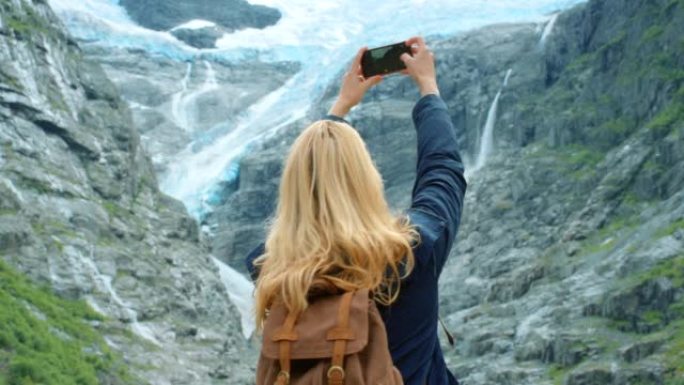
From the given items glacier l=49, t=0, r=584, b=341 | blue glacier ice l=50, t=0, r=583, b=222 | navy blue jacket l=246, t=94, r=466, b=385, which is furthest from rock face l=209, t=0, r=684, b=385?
navy blue jacket l=246, t=94, r=466, b=385

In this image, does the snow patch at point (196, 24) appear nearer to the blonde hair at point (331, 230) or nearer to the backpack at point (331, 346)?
the blonde hair at point (331, 230)

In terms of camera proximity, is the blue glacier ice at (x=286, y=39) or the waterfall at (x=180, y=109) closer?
the blue glacier ice at (x=286, y=39)

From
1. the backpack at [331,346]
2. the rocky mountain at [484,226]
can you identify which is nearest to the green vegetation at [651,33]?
the rocky mountain at [484,226]

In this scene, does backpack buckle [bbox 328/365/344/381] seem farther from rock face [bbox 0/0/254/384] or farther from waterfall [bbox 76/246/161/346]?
waterfall [bbox 76/246/161/346]

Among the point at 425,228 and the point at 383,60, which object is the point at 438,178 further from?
the point at 383,60

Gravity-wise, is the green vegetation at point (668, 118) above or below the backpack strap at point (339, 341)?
below

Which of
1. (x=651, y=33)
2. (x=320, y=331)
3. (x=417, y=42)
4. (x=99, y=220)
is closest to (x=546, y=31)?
(x=651, y=33)

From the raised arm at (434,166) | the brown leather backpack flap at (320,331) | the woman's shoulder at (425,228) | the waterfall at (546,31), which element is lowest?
the waterfall at (546,31)

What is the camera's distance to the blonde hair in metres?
4.16

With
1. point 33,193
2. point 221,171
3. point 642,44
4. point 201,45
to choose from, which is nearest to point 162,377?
point 33,193

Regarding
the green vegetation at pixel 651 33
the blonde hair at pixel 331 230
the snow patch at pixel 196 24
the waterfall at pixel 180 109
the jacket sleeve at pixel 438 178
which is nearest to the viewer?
the blonde hair at pixel 331 230

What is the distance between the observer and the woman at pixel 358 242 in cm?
418

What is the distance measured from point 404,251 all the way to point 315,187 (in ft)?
1.48

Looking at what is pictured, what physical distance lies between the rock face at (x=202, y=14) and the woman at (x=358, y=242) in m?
152
